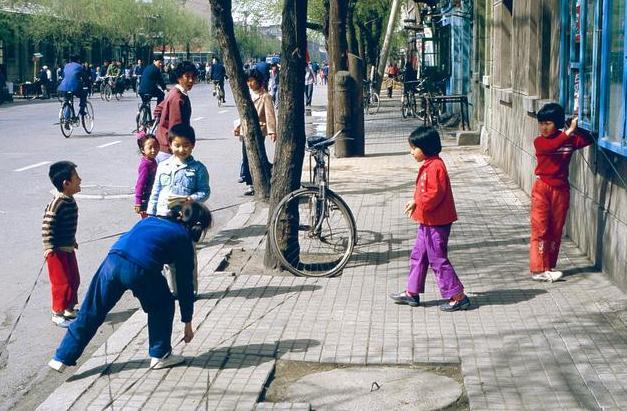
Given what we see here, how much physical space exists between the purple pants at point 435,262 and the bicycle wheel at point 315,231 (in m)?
1.26

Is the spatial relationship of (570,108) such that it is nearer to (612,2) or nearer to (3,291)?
(612,2)

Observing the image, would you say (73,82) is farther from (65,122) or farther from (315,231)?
(315,231)

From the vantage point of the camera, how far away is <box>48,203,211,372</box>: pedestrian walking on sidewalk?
5.94 meters

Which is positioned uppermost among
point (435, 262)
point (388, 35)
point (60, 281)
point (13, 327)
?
point (388, 35)

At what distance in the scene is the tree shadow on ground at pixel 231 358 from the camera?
6.15 m

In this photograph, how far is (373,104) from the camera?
38344mm

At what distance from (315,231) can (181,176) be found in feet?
6.75

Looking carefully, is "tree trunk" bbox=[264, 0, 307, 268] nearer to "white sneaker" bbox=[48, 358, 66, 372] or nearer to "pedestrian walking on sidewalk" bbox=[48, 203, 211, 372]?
"pedestrian walking on sidewalk" bbox=[48, 203, 211, 372]

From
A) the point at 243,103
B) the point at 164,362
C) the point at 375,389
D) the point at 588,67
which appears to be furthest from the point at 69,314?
the point at 243,103

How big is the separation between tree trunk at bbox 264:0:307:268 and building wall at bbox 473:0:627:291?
8.24 ft

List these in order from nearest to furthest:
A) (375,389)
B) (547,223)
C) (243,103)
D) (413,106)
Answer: (375,389)
(547,223)
(243,103)
(413,106)

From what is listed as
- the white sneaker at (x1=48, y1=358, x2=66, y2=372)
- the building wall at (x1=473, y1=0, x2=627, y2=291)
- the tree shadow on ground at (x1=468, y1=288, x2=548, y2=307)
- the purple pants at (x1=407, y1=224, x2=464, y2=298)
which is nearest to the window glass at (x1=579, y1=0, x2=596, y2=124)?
the building wall at (x1=473, y1=0, x2=627, y2=291)

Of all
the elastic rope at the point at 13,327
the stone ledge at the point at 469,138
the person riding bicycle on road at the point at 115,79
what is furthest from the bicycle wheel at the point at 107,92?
the elastic rope at the point at 13,327

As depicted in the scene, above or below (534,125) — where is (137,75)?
above
